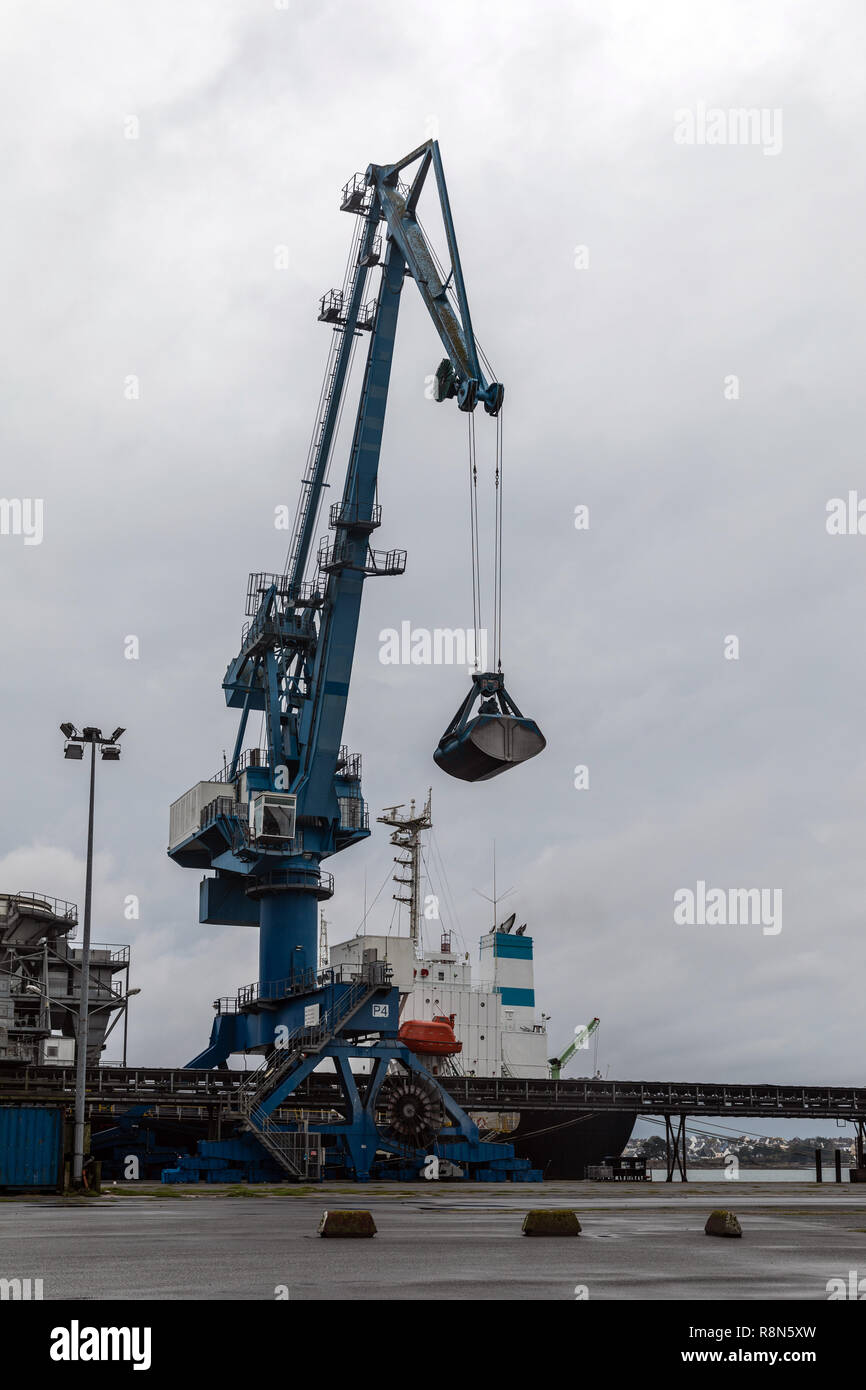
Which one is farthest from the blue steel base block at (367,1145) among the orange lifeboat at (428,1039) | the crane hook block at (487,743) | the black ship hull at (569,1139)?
the crane hook block at (487,743)

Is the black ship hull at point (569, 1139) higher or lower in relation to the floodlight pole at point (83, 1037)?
lower

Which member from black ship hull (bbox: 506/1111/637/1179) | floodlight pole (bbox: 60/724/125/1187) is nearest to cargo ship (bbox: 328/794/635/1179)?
black ship hull (bbox: 506/1111/637/1179)

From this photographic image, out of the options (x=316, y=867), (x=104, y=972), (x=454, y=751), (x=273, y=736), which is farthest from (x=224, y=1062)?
(x=454, y=751)

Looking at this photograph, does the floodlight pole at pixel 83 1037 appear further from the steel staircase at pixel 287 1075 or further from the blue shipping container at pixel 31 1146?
the steel staircase at pixel 287 1075

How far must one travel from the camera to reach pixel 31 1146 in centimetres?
3606

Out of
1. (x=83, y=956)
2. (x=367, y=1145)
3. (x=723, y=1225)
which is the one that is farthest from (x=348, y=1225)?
(x=367, y=1145)

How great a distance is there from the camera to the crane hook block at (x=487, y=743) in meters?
26.5

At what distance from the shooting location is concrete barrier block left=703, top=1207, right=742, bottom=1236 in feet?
63.6

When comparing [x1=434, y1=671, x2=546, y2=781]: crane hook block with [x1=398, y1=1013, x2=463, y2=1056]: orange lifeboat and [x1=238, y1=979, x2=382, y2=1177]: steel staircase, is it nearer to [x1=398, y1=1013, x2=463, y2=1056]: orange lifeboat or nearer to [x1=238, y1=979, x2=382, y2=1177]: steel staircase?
[x1=238, y1=979, x2=382, y2=1177]: steel staircase

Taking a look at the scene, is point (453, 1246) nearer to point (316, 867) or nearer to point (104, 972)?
point (316, 867)

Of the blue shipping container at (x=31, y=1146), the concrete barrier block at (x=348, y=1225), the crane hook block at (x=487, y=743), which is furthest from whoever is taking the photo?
the blue shipping container at (x=31, y=1146)

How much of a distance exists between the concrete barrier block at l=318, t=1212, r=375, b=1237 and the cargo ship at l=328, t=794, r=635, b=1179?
46201 mm

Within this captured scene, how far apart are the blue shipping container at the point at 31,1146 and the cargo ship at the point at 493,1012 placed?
28953 millimetres
